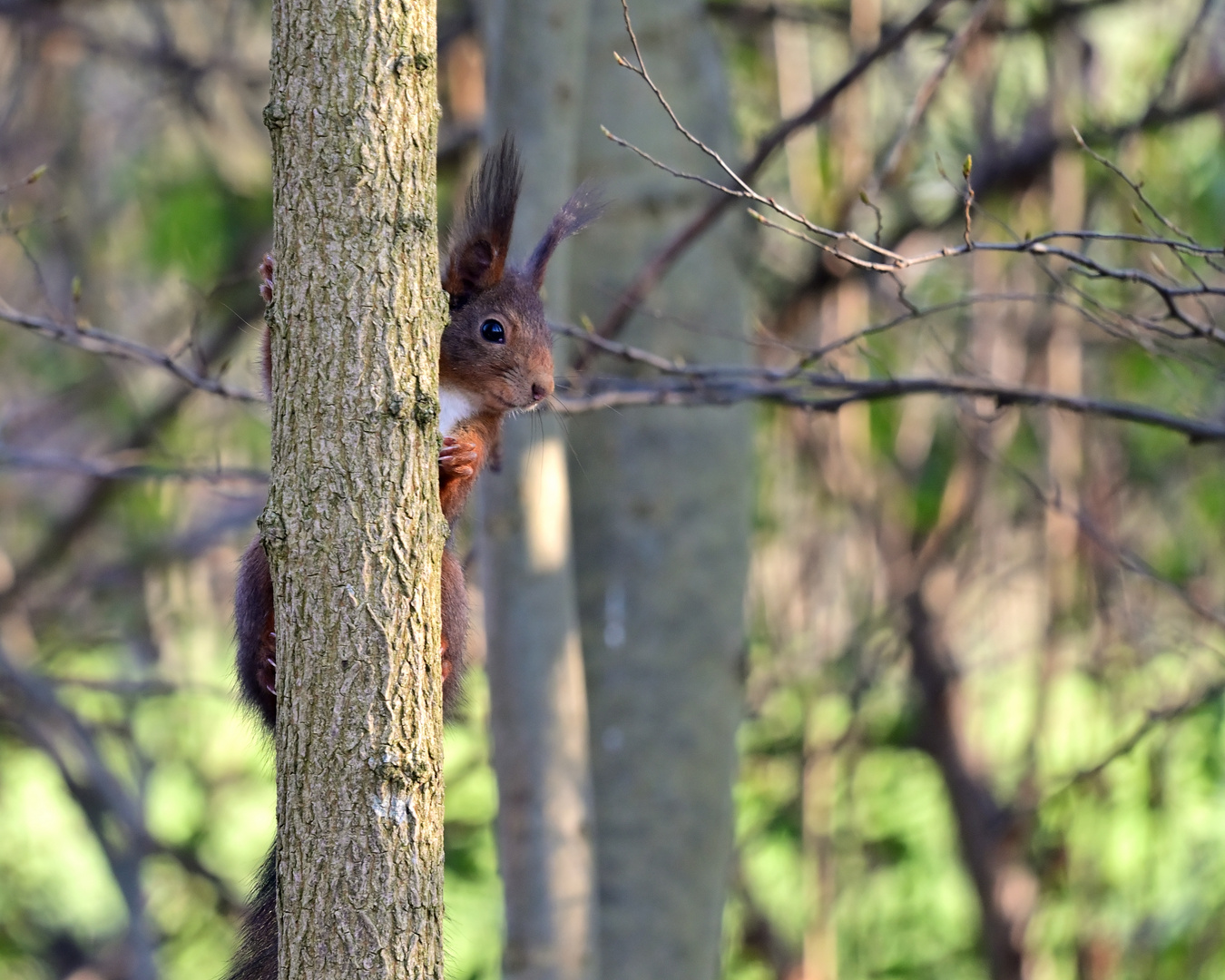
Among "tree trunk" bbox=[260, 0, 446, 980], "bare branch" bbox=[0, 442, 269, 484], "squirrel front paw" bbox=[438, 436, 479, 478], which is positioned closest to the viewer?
"tree trunk" bbox=[260, 0, 446, 980]

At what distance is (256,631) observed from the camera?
8.99 feet

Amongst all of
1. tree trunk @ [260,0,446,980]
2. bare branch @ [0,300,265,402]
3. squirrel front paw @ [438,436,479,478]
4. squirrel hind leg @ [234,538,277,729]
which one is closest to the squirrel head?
squirrel front paw @ [438,436,479,478]

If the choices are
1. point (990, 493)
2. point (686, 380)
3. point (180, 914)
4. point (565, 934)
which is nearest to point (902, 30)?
point (686, 380)

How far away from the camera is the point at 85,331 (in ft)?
9.27

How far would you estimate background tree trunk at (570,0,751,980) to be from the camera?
13.1ft

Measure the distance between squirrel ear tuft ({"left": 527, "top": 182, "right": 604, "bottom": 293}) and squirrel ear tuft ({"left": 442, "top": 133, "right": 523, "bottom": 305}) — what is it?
0.31ft

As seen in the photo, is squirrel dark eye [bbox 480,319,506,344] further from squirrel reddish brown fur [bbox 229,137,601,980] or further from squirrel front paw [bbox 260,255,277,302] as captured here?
squirrel front paw [bbox 260,255,277,302]

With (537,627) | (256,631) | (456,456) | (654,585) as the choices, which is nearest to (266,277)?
(456,456)

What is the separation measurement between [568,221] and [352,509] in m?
1.15

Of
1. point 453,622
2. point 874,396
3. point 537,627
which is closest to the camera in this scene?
point 453,622

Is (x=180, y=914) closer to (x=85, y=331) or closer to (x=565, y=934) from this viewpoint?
(x=565, y=934)

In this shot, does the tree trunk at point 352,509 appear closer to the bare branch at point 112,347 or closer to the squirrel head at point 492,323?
the squirrel head at point 492,323

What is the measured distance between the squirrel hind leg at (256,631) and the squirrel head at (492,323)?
584 millimetres

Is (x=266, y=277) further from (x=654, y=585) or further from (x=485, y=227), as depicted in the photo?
(x=654, y=585)
